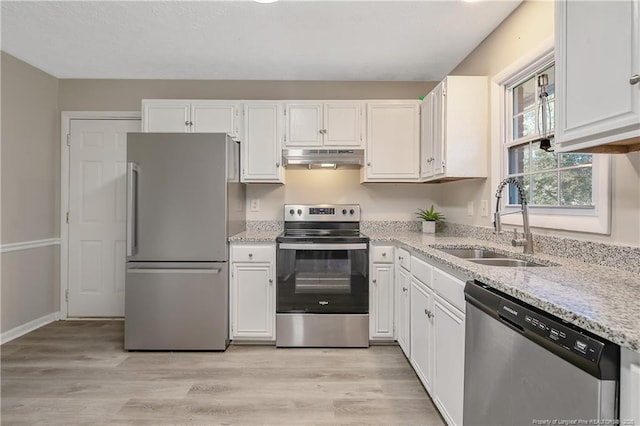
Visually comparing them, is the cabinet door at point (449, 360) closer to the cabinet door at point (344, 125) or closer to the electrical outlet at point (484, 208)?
the electrical outlet at point (484, 208)

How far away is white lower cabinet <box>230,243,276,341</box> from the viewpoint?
9.20 ft

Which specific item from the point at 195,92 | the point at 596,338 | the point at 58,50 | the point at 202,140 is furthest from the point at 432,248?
the point at 58,50

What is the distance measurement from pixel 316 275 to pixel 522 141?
1.78 m

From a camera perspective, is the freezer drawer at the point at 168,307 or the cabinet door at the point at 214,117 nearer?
the freezer drawer at the point at 168,307

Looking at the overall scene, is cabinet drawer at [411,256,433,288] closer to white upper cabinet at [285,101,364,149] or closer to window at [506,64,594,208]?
window at [506,64,594,208]

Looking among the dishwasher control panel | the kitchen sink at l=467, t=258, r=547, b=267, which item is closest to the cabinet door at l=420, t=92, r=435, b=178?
the kitchen sink at l=467, t=258, r=547, b=267

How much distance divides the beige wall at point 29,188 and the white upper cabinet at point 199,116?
3.57ft

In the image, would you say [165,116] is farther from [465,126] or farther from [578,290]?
[578,290]

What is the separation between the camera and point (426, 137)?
116 inches

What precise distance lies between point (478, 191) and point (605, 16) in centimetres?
166


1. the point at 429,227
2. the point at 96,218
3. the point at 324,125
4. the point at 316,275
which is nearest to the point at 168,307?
the point at 316,275

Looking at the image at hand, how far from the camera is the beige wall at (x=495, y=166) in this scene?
139 cm

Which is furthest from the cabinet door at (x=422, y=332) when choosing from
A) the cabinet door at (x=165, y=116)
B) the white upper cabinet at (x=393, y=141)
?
the cabinet door at (x=165, y=116)

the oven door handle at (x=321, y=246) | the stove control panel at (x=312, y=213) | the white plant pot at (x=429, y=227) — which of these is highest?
the stove control panel at (x=312, y=213)
